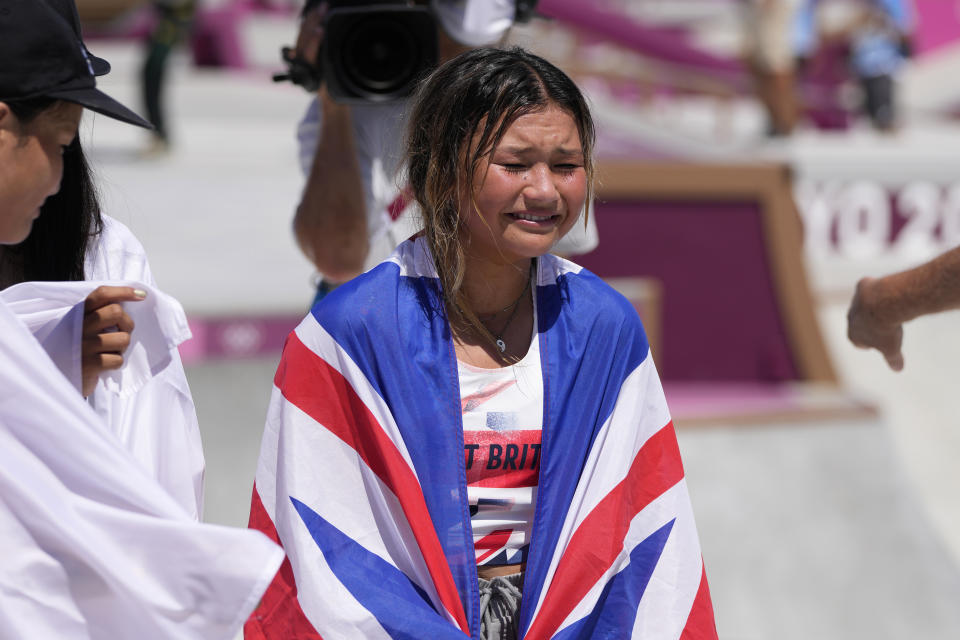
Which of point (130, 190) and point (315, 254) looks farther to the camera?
point (130, 190)

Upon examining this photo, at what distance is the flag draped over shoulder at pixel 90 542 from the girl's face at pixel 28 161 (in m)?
0.13

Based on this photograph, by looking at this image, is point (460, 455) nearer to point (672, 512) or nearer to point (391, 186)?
point (672, 512)

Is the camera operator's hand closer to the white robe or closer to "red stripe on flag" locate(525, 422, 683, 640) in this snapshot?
the white robe

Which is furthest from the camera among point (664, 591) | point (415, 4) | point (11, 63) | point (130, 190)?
point (130, 190)

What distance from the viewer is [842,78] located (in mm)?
16375

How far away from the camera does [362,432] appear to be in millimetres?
1888

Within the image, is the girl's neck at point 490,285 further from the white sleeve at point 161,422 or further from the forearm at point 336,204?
the forearm at point 336,204

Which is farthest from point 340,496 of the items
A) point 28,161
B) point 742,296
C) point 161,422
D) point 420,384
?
point 742,296

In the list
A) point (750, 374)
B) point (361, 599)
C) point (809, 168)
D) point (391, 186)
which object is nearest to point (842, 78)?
point (809, 168)

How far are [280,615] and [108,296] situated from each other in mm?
555

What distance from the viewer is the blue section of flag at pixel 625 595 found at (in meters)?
1.93

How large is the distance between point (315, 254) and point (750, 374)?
15.9 ft

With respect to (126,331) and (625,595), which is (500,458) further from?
(126,331)

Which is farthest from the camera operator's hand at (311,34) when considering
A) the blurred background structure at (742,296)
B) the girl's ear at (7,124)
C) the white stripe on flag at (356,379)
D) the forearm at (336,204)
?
the girl's ear at (7,124)
